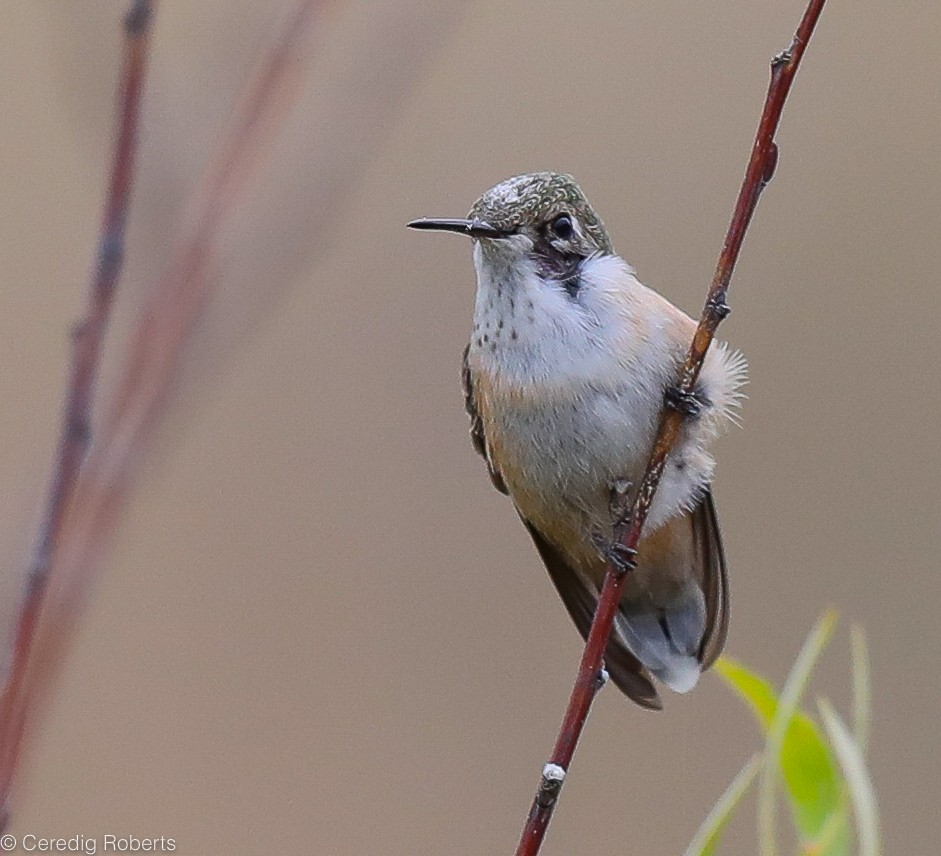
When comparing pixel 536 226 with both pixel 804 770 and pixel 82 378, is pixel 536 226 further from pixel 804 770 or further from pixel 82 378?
pixel 82 378

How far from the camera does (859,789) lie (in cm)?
134

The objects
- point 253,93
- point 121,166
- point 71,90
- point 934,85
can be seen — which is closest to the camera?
point 121,166

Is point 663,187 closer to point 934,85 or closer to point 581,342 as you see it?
point 934,85

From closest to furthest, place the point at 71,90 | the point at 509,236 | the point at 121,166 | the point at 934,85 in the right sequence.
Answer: the point at 121,166
the point at 71,90
the point at 509,236
the point at 934,85

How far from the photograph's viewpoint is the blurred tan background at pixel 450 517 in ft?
14.0

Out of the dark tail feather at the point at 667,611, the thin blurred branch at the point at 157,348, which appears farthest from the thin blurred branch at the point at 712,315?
the dark tail feather at the point at 667,611

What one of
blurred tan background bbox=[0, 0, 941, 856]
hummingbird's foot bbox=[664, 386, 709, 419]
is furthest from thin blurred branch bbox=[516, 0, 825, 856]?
blurred tan background bbox=[0, 0, 941, 856]

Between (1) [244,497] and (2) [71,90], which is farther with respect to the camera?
(1) [244,497]

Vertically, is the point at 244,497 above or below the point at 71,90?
below

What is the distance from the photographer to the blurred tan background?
426 cm

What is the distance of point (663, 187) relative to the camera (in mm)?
4762

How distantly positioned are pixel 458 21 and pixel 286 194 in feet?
0.79

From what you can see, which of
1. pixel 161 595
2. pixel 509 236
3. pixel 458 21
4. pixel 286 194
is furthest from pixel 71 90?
pixel 161 595

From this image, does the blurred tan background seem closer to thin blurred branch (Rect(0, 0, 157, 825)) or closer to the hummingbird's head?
the hummingbird's head
